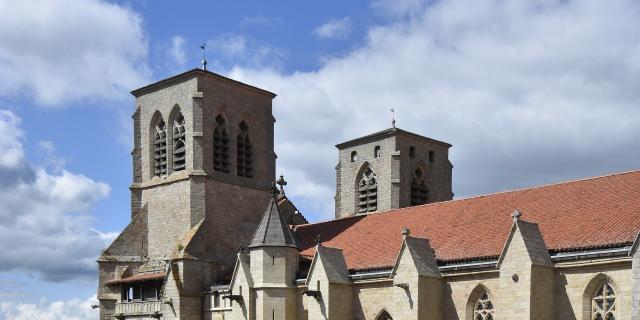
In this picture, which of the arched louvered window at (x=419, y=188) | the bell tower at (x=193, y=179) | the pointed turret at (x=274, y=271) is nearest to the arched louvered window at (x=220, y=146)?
the bell tower at (x=193, y=179)

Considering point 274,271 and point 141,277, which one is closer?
point 274,271

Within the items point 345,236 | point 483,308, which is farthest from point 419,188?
point 483,308

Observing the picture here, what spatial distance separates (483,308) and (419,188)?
22966mm

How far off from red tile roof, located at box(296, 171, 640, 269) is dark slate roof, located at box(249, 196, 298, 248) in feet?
8.46

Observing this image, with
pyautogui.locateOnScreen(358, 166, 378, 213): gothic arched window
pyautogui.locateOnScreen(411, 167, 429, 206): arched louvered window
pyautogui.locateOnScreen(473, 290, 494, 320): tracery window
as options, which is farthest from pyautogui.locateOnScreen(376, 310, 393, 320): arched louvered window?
pyautogui.locateOnScreen(411, 167, 429, 206): arched louvered window

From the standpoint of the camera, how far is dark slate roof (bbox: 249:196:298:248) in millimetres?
36406

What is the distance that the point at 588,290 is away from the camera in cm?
2733

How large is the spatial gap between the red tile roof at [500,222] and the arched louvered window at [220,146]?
260 inches

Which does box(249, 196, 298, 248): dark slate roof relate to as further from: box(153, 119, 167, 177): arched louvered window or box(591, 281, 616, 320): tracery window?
box(591, 281, 616, 320): tracery window

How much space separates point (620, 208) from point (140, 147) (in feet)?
83.6

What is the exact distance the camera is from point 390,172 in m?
51.0

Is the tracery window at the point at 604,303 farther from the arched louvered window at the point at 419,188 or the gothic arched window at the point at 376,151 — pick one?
the gothic arched window at the point at 376,151

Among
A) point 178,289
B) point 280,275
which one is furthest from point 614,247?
point 178,289

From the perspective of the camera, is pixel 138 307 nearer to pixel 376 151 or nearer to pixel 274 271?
pixel 274 271
